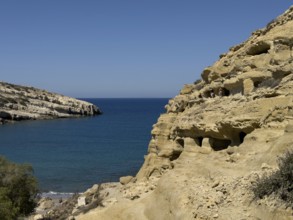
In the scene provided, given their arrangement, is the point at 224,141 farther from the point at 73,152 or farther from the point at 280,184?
the point at 73,152

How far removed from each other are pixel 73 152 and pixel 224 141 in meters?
43.0

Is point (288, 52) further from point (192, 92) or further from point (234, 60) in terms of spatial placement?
point (192, 92)

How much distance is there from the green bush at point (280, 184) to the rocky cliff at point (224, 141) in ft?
0.79

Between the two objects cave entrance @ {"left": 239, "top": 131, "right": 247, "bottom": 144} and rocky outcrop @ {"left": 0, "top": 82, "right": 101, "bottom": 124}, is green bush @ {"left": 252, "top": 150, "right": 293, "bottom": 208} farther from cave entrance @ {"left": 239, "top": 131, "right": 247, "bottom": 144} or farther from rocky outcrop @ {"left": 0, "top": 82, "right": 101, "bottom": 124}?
rocky outcrop @ {"left": 0, "top": 82, "right": 101, "bottom": 124}

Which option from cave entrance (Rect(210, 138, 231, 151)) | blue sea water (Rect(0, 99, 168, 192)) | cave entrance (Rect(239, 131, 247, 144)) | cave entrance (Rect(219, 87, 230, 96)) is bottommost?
blue sea water (Rect(0, 99, 168, 192))

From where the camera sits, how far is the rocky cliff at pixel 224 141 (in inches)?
539

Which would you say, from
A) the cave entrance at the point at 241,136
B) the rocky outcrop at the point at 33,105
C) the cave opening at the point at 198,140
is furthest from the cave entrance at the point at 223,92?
the rocky outcrop at the point at 33,105

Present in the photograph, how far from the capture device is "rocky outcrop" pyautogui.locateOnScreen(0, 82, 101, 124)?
111125 mm

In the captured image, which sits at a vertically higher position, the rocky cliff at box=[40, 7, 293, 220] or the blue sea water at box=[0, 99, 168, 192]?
the rocky cliff at box=[40, 7, 293, 220]

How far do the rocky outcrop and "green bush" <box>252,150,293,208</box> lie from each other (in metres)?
101

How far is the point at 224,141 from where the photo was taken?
2033 cm

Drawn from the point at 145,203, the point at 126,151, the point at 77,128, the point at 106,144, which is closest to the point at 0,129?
the point at 77,128

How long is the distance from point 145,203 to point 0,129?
79.9 meters

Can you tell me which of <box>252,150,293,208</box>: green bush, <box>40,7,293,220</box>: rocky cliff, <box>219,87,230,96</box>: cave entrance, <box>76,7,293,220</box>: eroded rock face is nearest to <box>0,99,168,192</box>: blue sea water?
<box>40,7,293,220</box>: rocky cliff
